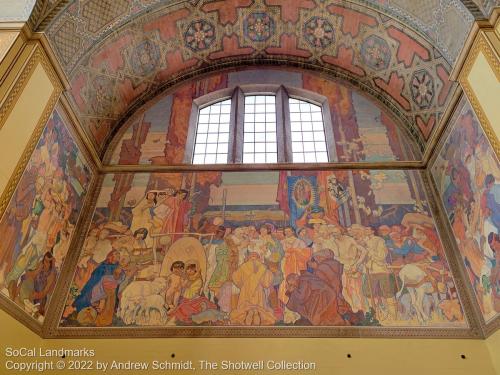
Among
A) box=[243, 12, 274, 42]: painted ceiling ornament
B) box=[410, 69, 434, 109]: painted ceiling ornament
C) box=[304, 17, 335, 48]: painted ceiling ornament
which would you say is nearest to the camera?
box=[410, 69, 434, 109]: painted ceiling ornament

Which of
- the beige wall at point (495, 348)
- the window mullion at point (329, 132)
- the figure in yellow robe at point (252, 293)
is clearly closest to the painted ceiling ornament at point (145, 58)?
the window mullion at point (329, 132)

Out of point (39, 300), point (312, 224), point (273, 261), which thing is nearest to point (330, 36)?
point (312, 224)

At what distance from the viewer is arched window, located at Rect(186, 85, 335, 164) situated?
363 inches

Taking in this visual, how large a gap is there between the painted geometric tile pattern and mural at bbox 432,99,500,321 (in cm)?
122

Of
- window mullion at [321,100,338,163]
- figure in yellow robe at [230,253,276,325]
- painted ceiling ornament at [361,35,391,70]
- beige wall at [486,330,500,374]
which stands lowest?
beige wall at [486,330,500,374]

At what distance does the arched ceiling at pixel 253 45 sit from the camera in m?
A: 7.43

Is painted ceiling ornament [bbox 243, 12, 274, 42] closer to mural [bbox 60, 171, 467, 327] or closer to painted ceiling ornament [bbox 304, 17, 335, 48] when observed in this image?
painted ceiling ornament [bbox 304, 17, 335, 48]

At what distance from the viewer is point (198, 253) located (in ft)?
23.9

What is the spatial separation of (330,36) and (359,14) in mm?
1026

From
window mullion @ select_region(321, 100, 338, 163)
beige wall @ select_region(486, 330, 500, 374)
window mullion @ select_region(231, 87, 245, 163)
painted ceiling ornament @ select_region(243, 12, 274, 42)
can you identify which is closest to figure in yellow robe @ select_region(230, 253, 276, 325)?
window mullion @ select_region(231, 87, 245, 163)

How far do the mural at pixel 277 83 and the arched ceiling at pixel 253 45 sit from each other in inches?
12.4

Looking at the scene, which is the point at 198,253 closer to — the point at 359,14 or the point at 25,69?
the point at 25,69

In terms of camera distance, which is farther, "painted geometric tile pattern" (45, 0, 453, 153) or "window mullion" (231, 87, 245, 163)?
"window mullion" (231, 87, 245, 163)

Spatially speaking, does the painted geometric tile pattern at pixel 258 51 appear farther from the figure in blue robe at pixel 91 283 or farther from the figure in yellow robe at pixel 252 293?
the figure in yellow robe at pixel 252 293
